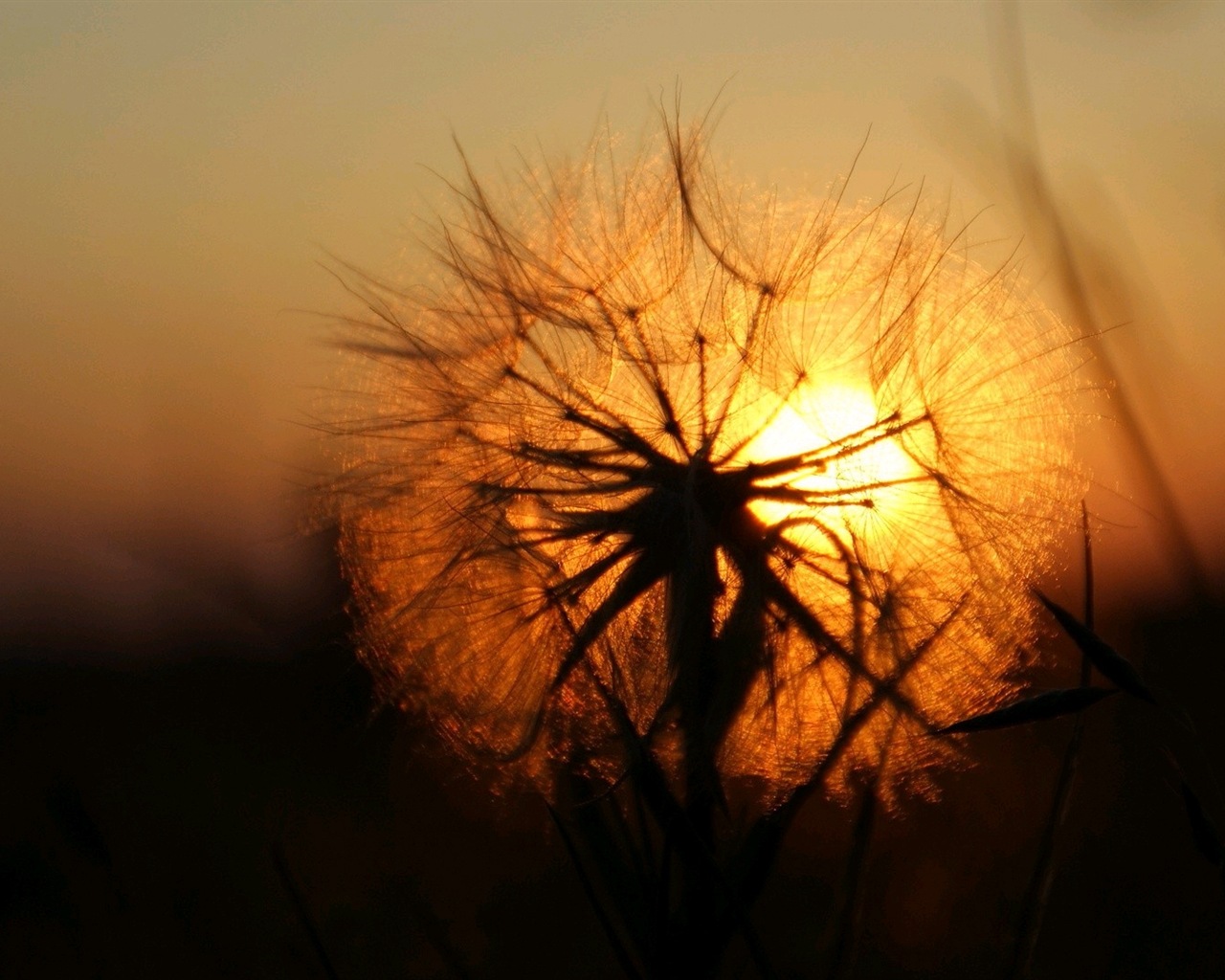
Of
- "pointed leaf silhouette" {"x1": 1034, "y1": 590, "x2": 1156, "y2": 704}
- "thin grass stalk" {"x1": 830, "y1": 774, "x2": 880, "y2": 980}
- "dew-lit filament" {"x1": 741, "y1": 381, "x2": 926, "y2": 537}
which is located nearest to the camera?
"pointed leaf silhouette" {"x1": 1034, "y1": 590, "x2": 1156, "y2": 704}

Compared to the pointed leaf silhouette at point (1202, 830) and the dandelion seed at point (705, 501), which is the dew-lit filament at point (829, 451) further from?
the pointed leaf silhouette at point (1202, 830)

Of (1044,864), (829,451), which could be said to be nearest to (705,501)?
(829,451)

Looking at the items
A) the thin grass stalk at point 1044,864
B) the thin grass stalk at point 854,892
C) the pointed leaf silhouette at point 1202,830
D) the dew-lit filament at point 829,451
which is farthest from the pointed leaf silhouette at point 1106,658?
the dew-lit filament at point 829,451

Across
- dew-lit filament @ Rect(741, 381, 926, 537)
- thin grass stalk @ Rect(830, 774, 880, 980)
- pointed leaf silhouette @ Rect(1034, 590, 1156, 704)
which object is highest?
dew-lit filament @ Rect(741, 381, 926, 537)

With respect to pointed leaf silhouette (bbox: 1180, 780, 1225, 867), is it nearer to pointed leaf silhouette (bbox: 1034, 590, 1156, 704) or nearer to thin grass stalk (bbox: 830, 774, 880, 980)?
pointed leaf silhouette (bbox: 1034, 590, 1156, 704)

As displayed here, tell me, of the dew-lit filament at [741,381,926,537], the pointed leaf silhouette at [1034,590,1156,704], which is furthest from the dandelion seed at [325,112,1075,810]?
the pointed leaf silhouette at [1034,590,1156,704]

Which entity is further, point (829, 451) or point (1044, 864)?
point (829, 451)

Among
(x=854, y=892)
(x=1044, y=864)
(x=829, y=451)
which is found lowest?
(x=854, y=892)

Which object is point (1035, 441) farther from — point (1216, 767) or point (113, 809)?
point (113, 809)

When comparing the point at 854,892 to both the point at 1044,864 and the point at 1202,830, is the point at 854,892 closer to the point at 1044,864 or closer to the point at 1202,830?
the point at 1044,864
